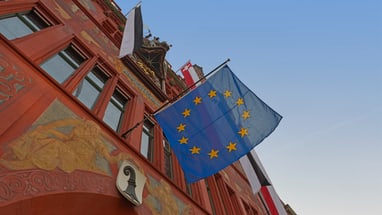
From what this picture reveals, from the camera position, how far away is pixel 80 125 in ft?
16.9

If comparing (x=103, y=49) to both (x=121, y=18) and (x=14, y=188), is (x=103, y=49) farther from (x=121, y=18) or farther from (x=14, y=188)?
(x=14, y=188)

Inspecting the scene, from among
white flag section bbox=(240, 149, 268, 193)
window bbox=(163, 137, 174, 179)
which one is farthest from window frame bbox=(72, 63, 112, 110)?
white flag section bbox=(240, 149, 268, 193)

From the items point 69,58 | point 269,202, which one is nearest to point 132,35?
point 69,58

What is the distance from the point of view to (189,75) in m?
13.6

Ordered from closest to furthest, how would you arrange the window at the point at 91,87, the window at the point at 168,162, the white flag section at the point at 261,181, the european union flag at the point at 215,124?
the european union flag at the point at 215,124
the window at the point at 91,87
the window at the point at 168,162
the white flag section at the point at 261,181

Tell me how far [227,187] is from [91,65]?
635cm

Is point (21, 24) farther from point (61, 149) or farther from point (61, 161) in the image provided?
point (61, 161)

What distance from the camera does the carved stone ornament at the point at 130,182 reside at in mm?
4984

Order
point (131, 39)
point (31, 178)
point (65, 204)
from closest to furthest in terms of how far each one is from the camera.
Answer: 1. point (31, 178)
2. point (65, 204)
3. point (131, 39)

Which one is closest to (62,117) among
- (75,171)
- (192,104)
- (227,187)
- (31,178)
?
(75,171)

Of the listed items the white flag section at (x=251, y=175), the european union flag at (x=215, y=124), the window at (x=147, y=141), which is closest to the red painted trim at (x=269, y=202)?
the white flag section at (x=251, y=175)

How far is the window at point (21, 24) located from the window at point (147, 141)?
350cm

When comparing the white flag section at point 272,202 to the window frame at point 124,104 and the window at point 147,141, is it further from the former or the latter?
the window frame at point 124,104

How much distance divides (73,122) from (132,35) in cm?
445
